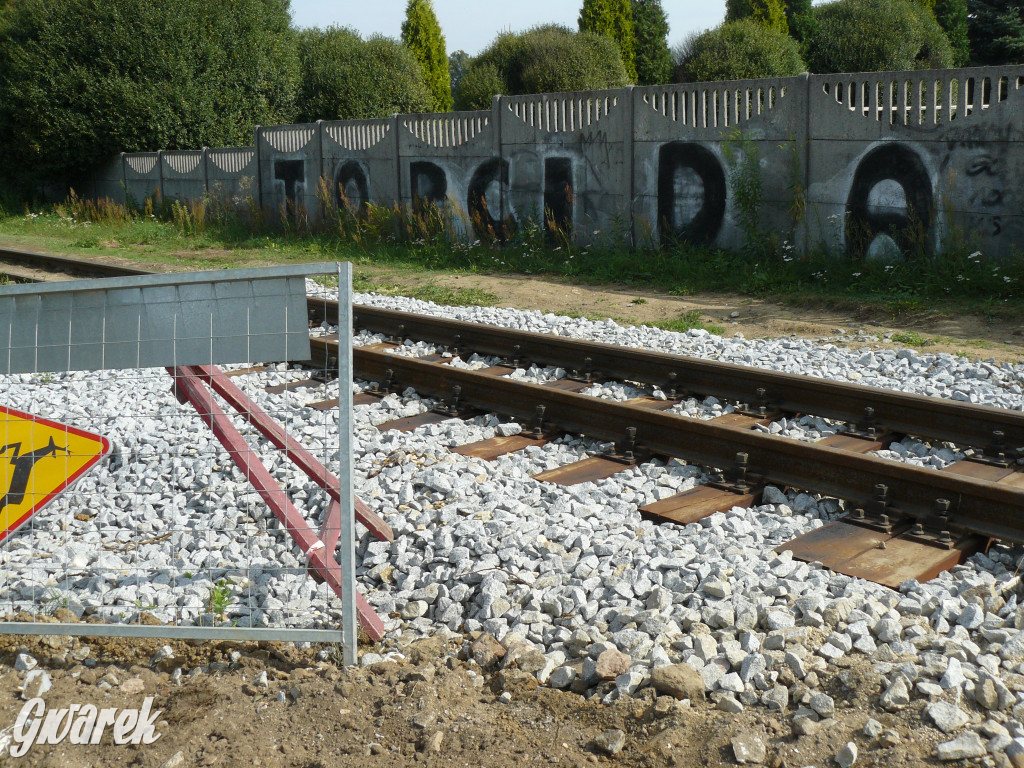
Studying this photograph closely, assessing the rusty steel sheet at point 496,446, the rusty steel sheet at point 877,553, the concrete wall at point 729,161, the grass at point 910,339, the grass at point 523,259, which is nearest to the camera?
the rusty steel sheet at point 877,553

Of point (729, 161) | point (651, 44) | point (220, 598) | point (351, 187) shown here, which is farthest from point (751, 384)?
point (651, 44)

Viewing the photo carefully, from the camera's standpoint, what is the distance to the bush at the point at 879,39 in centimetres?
3428

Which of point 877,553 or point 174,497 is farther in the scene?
point 174,497

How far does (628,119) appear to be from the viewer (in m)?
14.9

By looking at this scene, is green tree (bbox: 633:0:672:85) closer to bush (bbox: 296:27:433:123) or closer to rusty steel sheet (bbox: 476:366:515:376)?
bush (bbox: 296:27:433:123)

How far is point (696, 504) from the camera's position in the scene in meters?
5.10

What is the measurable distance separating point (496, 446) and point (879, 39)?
33456 millimetres

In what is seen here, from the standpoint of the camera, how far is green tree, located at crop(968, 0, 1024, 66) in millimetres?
33344

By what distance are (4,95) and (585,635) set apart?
33.5 metres

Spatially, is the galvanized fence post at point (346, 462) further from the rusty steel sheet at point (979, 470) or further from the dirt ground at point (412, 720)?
Result: the rusty steel sheet at point (979, 470)

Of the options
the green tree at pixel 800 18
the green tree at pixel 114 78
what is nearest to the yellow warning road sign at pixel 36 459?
the green tree at pixel 114 78

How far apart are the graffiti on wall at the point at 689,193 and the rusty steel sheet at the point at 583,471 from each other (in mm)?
8936

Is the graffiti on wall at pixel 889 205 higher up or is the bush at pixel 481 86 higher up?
the bush at pixel 481 86

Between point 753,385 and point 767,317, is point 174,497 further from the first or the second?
point 767,317
